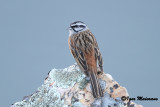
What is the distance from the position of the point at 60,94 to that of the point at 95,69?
1.07 meters

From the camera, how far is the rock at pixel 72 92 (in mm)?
6219

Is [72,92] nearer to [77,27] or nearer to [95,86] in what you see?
[95,86]

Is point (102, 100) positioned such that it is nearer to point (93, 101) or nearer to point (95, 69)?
point (93, 101)

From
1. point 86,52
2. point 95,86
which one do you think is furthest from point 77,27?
point 95,86

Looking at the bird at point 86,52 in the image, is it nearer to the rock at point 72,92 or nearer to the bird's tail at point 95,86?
the bird's tail at point 95,86

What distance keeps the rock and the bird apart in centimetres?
15

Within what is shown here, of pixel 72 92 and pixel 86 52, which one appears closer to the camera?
pixel 72 92

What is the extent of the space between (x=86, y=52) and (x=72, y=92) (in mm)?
1304

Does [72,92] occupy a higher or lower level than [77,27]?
lower

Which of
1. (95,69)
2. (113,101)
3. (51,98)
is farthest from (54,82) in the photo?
(113,101)

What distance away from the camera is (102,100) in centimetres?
629

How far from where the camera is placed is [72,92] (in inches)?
255

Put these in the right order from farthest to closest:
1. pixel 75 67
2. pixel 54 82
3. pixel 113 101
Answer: pixel 75 67 < pixel 54 82 < pixel 113 101

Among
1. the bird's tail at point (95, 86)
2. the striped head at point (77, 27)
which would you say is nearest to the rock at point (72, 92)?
the bird's tail at point (95, 86)
